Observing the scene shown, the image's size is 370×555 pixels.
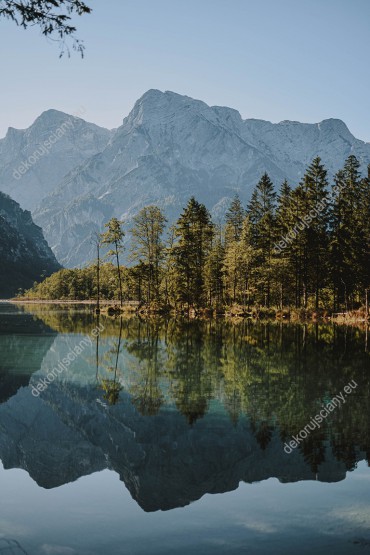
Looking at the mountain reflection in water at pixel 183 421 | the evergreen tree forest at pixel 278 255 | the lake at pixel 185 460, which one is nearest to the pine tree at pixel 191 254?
the evergreen tree forest at pixel 278 255

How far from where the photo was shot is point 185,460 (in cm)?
1148

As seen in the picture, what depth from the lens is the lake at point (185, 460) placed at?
800 cm

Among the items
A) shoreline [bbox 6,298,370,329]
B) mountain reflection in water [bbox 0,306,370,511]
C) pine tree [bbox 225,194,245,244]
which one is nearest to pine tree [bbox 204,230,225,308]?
shoreline [bbox 6,298,370,329]

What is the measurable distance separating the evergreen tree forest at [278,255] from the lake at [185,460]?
152 ft

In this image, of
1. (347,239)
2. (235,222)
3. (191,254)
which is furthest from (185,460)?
(235,222)

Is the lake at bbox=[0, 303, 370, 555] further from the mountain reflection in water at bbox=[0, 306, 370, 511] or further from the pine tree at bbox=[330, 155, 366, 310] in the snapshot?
the pine tree at bbox=[330, 155, 366, 310]

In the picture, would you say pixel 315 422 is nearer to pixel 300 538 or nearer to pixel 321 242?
pixel 300 538

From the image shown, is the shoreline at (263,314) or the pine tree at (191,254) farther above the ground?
the pine tree at (191,254)

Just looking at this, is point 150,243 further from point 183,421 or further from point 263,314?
point 183,421

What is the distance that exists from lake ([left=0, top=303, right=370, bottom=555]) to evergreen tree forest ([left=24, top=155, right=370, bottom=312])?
152 ft

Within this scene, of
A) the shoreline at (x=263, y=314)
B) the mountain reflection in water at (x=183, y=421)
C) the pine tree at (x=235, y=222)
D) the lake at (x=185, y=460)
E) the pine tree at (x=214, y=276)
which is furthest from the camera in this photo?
the pine tree at (x=235, y=222)

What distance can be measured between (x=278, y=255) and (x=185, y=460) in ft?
216

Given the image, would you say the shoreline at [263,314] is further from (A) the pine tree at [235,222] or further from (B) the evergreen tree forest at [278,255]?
(A) the pine tree at [235,222]

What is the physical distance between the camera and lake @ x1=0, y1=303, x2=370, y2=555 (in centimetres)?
800
